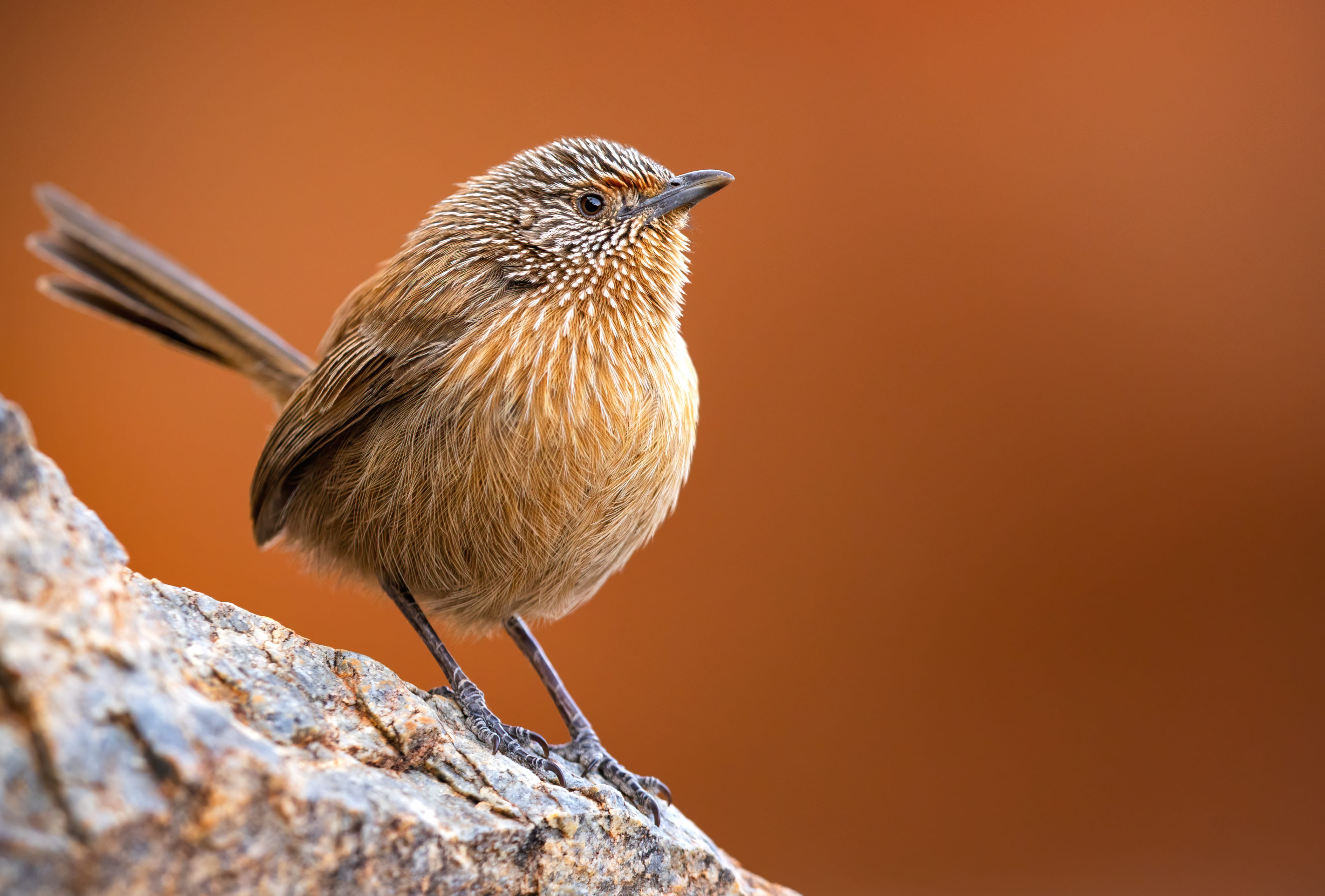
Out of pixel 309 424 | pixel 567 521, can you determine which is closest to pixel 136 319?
pixel 309 424

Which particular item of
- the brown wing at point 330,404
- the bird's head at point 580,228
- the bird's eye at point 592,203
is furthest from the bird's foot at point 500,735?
the bird's eye at point 592,203

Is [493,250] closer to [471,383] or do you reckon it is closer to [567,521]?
[471,383]

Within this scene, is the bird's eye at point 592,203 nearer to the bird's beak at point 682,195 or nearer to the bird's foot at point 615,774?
the bird's beak at point 682,195

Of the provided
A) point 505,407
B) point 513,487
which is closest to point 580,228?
point 505,407

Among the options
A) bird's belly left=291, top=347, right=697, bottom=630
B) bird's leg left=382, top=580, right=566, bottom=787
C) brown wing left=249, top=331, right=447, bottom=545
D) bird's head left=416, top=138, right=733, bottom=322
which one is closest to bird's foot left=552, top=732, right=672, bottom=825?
bird's leg left=382, top=580, right=566, bottom=787

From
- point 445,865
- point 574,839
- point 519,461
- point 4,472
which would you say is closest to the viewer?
point 4,472

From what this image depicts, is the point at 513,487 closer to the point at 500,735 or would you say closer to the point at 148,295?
the point at 500,735
